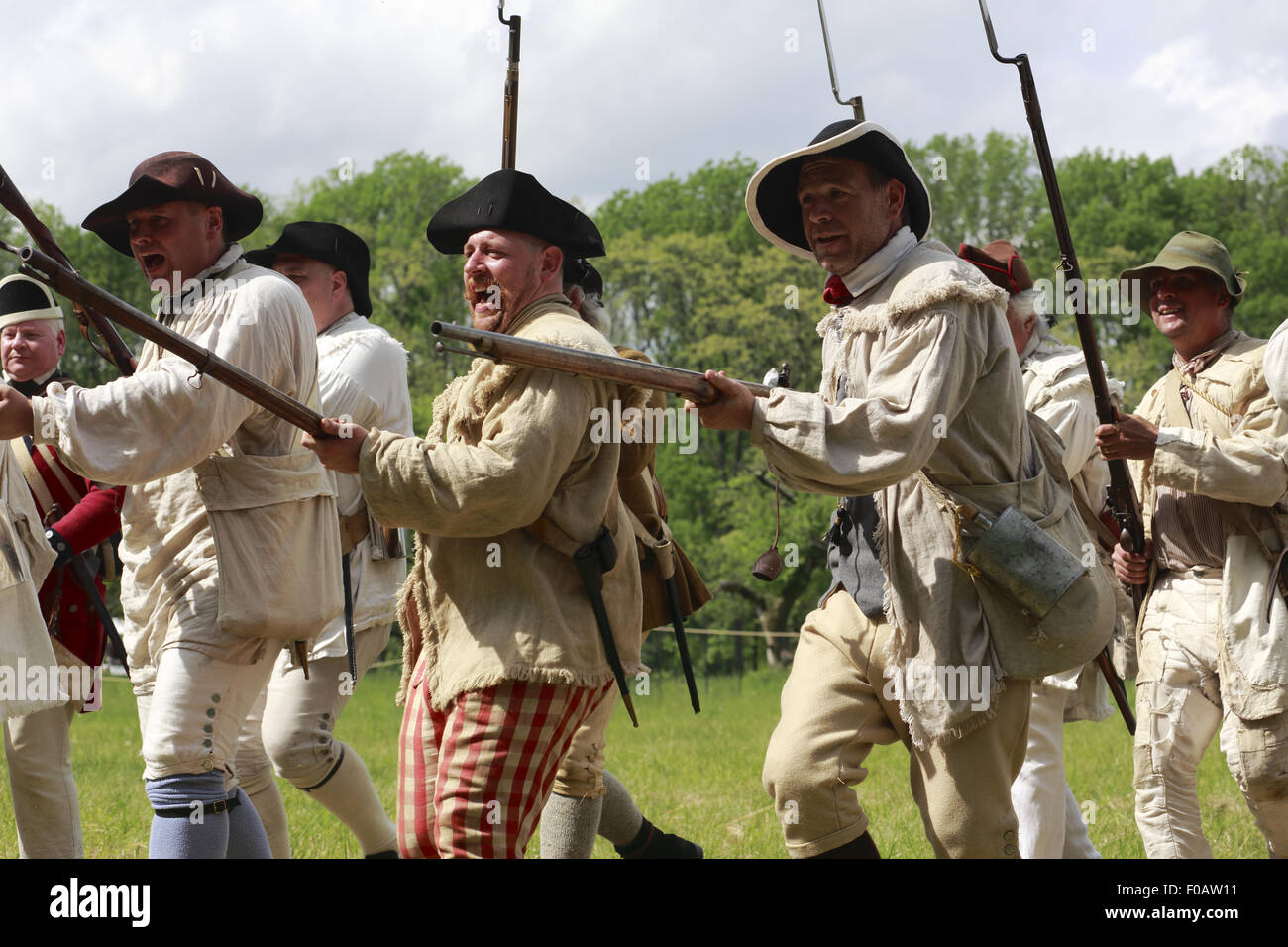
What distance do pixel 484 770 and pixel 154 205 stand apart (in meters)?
2.02

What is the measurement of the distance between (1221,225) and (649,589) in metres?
40.2

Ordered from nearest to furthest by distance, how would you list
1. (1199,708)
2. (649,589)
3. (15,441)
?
(649,589), (1199,708), (15,441)

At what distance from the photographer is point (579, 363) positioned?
379 cm

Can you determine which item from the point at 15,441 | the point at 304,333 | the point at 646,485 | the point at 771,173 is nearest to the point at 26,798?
the point at 15,441

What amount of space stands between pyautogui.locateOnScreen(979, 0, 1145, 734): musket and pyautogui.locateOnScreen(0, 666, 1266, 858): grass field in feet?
5.81

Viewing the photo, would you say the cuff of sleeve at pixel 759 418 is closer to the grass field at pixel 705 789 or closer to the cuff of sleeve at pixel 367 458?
the cuff of sleeve at pixel 367 458

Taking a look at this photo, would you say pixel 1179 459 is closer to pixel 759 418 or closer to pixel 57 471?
pixel 759 418

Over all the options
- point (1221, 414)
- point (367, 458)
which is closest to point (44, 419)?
point (367, 458)

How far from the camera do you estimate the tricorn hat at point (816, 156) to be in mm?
4195

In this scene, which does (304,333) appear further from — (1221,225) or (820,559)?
(1221,225)

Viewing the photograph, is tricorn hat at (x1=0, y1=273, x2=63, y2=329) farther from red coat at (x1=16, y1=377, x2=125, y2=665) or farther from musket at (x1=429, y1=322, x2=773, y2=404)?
musket at (x1=429, y1=322, x2=773, y2=404)

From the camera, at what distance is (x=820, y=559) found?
3519cm

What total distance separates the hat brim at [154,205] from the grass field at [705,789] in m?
3.13

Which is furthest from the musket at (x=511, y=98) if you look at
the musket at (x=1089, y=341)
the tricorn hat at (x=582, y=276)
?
the musket at (x=1089, y=341)
